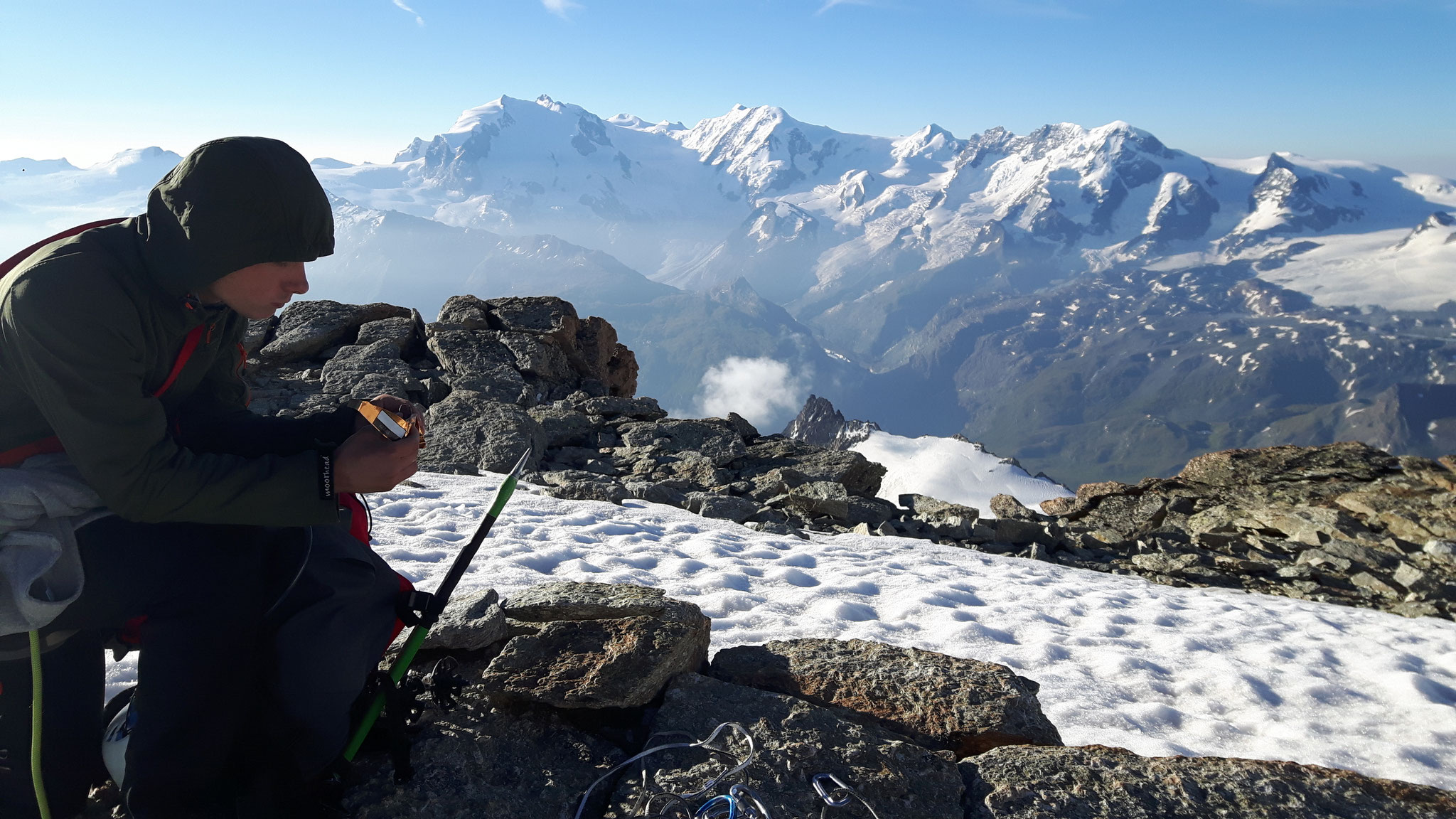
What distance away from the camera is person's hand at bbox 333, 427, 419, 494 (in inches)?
123

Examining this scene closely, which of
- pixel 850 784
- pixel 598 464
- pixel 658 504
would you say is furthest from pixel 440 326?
pixel 850 784

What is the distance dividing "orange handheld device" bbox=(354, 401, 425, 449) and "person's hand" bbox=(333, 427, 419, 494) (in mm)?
32

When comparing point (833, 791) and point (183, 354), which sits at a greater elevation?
point (183, 354)

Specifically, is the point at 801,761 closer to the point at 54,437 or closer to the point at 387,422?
the point at 387,422

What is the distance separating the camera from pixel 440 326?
773 inches

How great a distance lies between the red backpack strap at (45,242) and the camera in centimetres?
295

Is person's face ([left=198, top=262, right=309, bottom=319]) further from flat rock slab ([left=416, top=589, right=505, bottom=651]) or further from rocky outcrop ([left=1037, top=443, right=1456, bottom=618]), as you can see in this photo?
rocky outcrop ([left=1037, top=443, right=1456, bottom=618])

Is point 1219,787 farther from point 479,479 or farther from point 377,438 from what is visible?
point 479,479

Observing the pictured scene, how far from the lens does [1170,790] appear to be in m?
3.76

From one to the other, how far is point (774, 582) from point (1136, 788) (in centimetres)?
536

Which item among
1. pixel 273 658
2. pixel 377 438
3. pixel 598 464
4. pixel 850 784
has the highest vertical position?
pixel 377 438

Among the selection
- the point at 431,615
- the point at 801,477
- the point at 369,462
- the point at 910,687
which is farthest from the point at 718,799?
the point at 801,477

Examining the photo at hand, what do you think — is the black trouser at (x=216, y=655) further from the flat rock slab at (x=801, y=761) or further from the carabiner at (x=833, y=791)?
the carabiner at (x=833, y=791)

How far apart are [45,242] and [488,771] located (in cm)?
292
